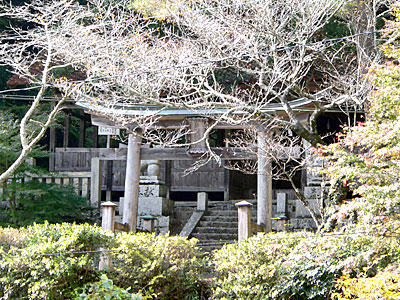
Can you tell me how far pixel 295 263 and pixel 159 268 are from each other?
2267 millimetres

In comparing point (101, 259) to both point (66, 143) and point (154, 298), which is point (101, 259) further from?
point (66, 143)

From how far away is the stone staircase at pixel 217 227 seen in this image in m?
14.3

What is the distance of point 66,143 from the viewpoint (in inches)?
782

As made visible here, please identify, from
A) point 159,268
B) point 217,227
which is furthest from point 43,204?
point 159,268

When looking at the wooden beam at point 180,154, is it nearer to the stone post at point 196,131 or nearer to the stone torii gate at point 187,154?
the stone torii gate at point 187,154

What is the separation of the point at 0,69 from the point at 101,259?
→ 1232 centimetres

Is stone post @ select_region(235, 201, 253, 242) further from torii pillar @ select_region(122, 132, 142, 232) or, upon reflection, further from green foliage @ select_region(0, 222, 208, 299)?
torii pillar @ select_region(122, 132, 142, 232)

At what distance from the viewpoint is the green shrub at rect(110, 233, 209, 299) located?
30.3ft

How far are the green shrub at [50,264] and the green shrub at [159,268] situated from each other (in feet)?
1.35

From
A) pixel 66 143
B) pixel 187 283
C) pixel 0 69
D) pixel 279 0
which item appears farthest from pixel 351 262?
pixel 0 69

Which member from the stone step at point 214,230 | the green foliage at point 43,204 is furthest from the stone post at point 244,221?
the green foliage at point 43,204

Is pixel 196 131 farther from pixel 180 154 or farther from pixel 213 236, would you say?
pixel 213 236

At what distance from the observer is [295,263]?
8.52 metres

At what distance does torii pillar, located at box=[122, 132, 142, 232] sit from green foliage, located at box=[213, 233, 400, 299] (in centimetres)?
401
